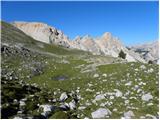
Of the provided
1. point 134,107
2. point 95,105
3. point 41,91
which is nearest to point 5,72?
point 41,91

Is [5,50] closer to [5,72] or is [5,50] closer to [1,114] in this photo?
[5,72]

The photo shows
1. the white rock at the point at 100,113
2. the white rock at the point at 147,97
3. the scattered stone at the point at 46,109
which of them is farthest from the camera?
the white rock at the point at 147,97

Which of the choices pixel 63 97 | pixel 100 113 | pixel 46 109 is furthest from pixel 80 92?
pixel 46 109

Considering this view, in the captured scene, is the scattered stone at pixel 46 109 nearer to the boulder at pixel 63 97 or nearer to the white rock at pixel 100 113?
the white rock at pixel 100 113

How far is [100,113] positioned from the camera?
27.8 metres

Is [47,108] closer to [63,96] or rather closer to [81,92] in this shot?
[63,96]

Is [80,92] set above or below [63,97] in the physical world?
above

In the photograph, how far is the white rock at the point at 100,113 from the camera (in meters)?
27.5

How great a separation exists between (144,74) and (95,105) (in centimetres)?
1114

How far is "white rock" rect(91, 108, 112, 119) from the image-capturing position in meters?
27.5

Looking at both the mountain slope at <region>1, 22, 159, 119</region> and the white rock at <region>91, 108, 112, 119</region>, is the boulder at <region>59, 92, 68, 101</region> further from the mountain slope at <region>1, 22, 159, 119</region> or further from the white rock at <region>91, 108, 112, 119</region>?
the white rock at <region>91, 108, 112, 119</region>

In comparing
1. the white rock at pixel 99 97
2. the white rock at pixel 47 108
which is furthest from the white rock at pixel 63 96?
the white rock at pixel 47 108

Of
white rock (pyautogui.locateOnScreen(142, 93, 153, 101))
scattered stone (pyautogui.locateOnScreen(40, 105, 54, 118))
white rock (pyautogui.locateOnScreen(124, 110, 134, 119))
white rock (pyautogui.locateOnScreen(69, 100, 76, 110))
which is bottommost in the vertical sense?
white rock (pyautogui.locateOnScreen(124, 110, 134, 119))

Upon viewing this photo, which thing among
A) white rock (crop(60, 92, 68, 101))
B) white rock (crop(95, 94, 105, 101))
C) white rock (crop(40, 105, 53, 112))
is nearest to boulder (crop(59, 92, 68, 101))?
white rock (crop(60, 92, 68, 101))
